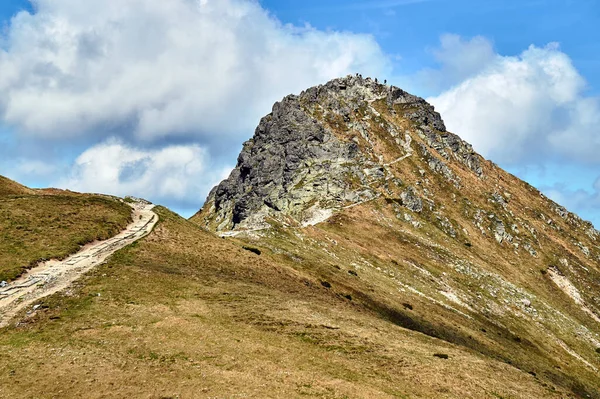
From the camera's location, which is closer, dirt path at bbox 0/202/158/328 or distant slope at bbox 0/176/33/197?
dirt path at bbox 0/202/158/328

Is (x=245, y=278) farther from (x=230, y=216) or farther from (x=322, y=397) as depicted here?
(x=230, y=216)

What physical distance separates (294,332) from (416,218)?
107 meters

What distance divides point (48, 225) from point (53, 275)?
59.6 feet

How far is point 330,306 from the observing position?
50.2 meters

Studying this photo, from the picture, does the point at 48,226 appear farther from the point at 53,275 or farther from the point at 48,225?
the point at 53,275

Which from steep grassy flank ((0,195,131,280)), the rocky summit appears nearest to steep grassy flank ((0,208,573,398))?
the rocky summit

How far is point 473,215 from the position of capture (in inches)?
6196

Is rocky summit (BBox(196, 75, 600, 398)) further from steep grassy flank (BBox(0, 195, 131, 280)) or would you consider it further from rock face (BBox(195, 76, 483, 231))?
steep grassy flank (BBox(0, 195, 131, 280))

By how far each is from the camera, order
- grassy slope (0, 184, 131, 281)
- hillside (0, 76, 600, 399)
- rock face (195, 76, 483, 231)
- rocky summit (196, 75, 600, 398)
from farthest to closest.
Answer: rock face (195, 76, 483, 231) < rocky summit (196, 75, 600, 398) < grassy slope (0, 184, 131, 281) < hillside (0, 76, 600, 399)

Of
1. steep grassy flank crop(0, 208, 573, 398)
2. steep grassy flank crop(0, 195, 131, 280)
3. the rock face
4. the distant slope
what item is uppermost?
the rock face

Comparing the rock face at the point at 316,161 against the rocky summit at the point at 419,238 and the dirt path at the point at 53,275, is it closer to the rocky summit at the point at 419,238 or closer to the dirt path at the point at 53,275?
the rocky summit at the point at 419,238

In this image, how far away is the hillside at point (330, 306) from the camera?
1144 inches

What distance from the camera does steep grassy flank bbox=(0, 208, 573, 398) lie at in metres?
26.9

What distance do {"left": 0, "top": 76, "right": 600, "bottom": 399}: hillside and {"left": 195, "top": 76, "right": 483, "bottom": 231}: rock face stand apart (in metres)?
0.96
